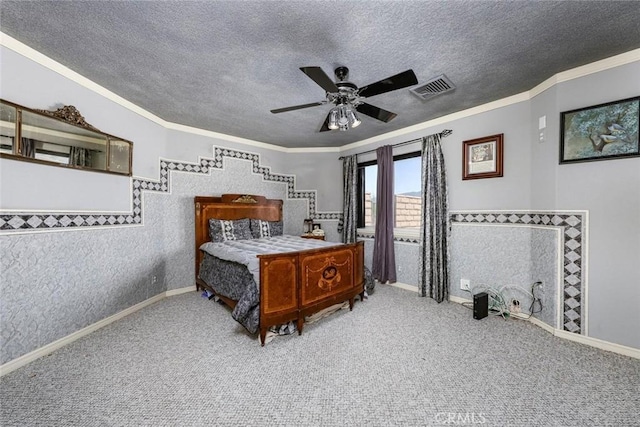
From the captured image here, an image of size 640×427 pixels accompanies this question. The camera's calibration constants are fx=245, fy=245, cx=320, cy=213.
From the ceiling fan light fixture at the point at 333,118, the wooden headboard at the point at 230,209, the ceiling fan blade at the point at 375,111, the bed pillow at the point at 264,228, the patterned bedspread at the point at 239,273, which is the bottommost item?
the patterned bedspread at the point at 239,273

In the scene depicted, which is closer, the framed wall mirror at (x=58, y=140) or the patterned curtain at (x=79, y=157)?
the framed wall mirror at (x=58, y=140)

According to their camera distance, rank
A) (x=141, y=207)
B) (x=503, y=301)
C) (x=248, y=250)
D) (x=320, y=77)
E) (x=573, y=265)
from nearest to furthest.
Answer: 1. (x=320, y=77)
2. (x=573, y=265)
3. (x=503, y=301)
4. (x=248, y=250)
5. (x=141, y=207)

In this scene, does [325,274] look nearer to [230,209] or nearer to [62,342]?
[230,209]

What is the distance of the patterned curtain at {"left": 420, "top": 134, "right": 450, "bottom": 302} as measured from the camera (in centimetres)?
342

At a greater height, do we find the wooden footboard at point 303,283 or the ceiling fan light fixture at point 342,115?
the ceiling fan light fixture at point 342,115

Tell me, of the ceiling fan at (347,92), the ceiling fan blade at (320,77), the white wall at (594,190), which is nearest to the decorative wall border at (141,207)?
the ceiling fan at (347,92)

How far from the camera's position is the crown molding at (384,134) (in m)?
2.06

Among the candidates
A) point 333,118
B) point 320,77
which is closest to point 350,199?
point 333,118

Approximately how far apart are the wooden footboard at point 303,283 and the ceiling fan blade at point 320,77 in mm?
1550

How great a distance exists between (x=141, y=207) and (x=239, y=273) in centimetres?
168

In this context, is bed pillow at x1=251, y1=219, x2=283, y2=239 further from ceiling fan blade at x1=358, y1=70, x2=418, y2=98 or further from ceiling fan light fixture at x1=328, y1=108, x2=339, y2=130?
ceiling fan blade at x1=358, y1=70, x2=418, y2=98

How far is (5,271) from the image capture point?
192cm

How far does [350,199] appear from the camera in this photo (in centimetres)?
468

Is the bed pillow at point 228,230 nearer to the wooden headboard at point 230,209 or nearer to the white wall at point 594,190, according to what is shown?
the wooden headboard at point 230,209
